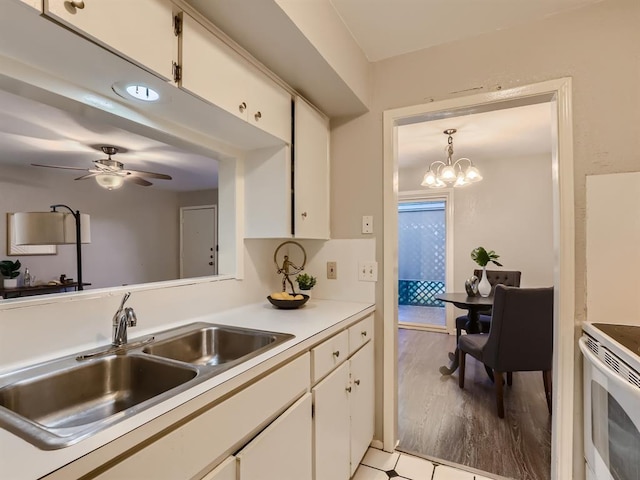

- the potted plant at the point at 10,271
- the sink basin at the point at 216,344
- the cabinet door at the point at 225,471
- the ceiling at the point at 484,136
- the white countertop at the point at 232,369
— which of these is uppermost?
the ceiling at the point at 484,136

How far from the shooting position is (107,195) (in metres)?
2.77

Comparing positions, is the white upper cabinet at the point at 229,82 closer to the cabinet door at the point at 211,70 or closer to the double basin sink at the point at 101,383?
the cabinet door at the point at 211,70

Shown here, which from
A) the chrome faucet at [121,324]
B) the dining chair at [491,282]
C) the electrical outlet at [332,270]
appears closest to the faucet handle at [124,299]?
the chrome faucet at [121,324]

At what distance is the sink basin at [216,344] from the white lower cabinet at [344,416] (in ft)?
0.93

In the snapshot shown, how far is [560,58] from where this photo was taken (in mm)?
1513

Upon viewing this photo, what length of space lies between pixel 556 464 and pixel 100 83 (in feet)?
7.86

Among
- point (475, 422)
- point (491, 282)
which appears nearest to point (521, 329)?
point (475, 422)

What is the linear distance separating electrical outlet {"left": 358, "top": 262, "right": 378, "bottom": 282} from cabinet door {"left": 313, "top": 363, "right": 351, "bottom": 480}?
58cm

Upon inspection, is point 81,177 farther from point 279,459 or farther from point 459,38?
point 459,38

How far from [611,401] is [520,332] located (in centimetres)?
115

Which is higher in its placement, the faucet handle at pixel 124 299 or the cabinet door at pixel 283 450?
the faucet handle at pixel 124 299

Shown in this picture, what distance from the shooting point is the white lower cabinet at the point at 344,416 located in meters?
1.25

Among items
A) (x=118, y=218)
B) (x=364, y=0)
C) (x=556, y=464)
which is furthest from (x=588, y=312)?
(x=118, y=218)

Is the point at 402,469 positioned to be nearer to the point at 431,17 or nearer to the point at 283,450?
the point at 283,450
